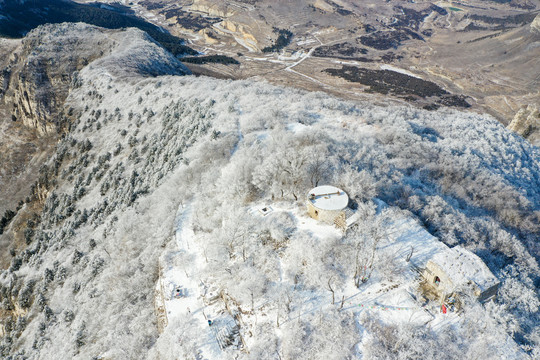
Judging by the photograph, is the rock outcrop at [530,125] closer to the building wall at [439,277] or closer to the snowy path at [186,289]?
the building wall at [439,277]

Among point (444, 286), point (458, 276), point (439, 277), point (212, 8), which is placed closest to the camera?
point (458, 276)

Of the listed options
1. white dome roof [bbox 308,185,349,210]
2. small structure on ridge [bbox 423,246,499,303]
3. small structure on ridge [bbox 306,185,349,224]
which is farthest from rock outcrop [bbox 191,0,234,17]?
small structure on ridge [bbox 423,246,499,303]

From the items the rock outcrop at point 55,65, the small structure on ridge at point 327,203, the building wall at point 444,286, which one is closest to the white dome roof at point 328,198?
the small structure on ridge at point 327,203

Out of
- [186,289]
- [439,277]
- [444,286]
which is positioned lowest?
[186,289]

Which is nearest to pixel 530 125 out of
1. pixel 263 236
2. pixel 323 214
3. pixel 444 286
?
pixel 444 286

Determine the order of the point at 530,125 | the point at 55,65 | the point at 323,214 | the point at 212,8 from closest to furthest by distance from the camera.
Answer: the point at 323,214, the point at 530,125, the point at 55,65, the point at 212,8

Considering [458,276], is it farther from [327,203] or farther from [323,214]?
[327,203]

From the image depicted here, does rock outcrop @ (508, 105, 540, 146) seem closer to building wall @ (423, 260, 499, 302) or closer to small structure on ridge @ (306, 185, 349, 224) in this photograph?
building wall @ (423, 260, 499, 302)

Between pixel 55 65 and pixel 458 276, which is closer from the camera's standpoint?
pixel 458 276

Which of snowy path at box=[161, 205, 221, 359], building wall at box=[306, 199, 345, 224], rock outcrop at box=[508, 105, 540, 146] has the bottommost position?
rock outcrop at box=[508, 105, 540, 146]
